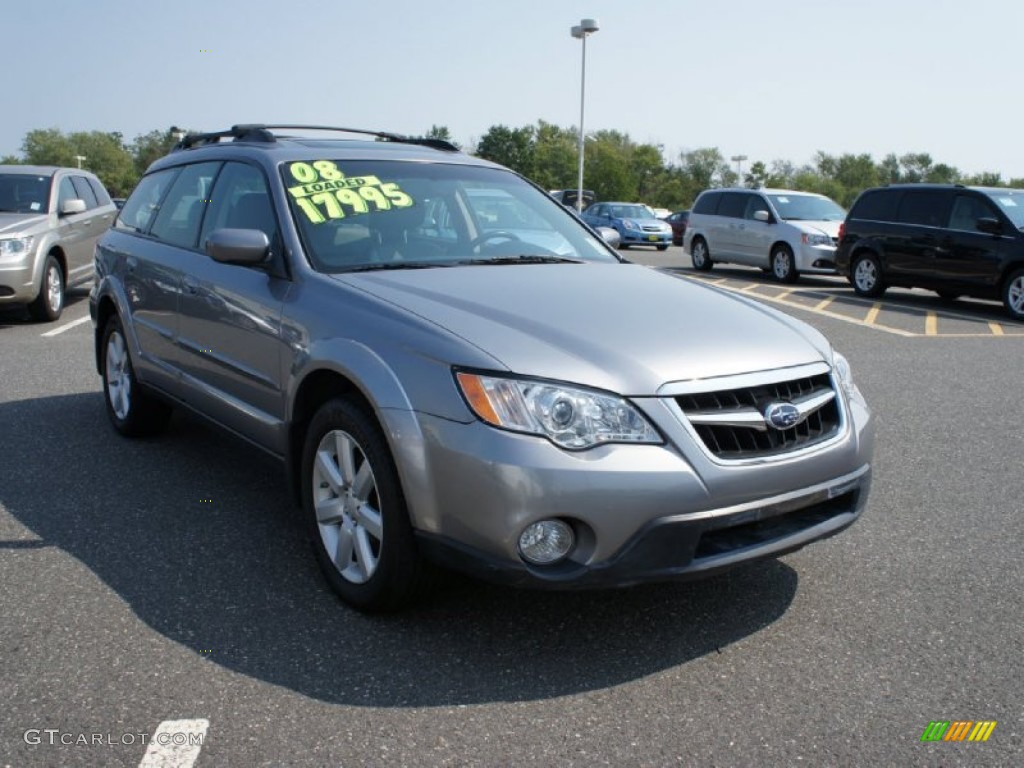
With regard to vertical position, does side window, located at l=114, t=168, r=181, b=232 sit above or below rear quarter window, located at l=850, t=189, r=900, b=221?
above

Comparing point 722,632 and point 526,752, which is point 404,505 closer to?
point 526,752

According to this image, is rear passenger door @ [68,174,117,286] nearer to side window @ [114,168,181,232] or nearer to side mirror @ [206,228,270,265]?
side window @ [114,168,181,232]

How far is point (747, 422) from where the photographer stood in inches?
120

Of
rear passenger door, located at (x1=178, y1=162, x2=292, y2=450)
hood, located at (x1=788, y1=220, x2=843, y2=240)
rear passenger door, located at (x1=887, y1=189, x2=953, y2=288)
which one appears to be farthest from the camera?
hood, located at (x1=788, y1=220, x2=843, y2=240)

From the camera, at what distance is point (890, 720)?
2.80 meters

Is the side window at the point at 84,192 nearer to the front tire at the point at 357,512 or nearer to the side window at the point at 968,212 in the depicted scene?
the front tire at the point at 357,512

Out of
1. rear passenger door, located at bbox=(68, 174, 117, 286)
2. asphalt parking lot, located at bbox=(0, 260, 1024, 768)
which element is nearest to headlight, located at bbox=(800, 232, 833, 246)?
rear passenger door, located at bbox=(68, 174, 117, 286)

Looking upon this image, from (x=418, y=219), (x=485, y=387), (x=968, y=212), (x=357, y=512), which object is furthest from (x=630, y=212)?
(x=485, y=387)

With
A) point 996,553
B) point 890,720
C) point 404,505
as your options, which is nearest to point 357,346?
point 404,505

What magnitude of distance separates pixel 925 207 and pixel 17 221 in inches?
474

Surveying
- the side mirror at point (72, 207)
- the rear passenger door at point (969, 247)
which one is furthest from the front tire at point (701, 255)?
the side mirror at point (72, 207)

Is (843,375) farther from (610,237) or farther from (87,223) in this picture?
(87,223)

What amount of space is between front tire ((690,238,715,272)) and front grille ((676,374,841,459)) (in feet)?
57.2

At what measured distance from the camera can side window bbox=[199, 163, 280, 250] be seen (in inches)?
165
